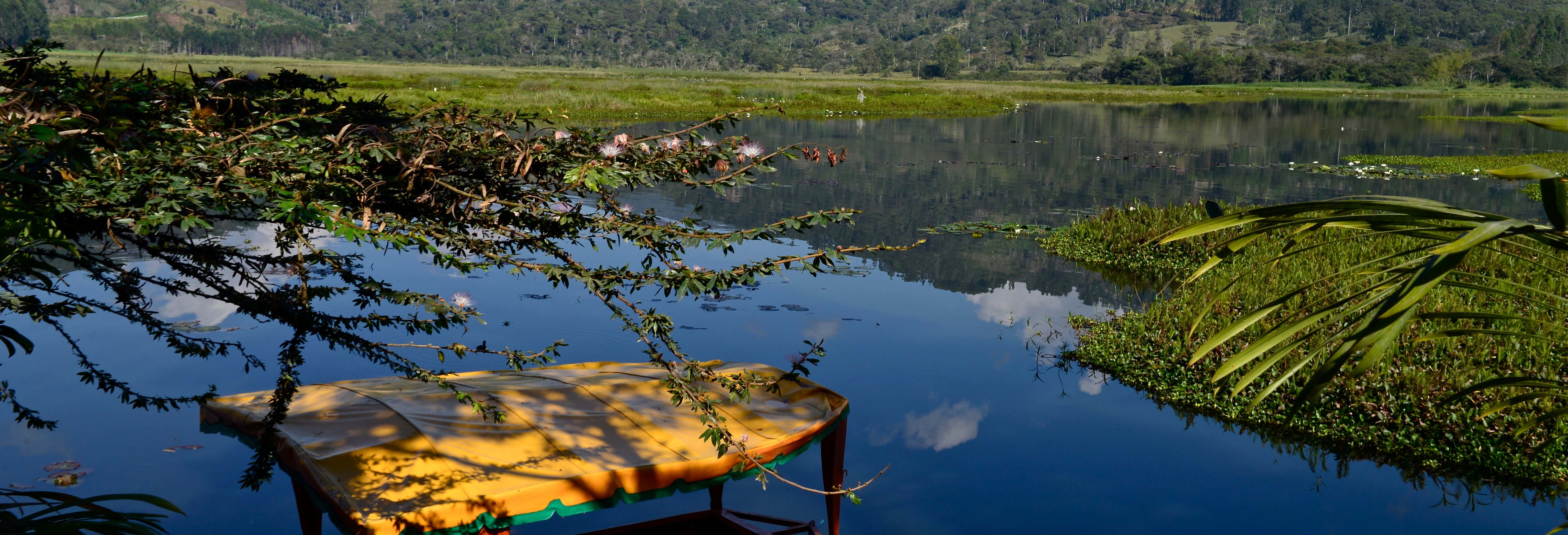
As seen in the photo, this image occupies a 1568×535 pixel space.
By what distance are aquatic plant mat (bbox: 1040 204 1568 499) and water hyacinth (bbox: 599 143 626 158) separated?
358 centimetres

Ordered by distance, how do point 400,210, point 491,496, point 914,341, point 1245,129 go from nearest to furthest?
1. point 400,210
2. point 491,496
3. point 914,341
4. point 1245,129

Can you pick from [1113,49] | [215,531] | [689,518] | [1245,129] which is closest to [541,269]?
[689,518]

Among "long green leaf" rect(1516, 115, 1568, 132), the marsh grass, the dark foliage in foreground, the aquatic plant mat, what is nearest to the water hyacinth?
the dark foliage in foreground

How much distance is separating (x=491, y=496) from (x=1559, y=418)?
25.0 ft

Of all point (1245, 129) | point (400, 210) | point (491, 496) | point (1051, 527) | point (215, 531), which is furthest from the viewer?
point (1245, 129)

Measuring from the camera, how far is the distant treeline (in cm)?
13425

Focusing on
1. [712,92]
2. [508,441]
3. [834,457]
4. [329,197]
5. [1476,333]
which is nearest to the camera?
[1476,333]

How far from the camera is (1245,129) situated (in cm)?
5244

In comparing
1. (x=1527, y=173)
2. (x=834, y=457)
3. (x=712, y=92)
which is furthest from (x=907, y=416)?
(x=712, y=92)

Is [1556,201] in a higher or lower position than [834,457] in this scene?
higher

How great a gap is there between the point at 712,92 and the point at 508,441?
2258 inches

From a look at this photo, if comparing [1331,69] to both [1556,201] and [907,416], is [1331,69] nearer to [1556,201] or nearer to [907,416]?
[907,416]

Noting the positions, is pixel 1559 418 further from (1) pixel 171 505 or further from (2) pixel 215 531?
(2) pixel 215 531

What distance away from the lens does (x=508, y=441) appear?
4.80 metres
